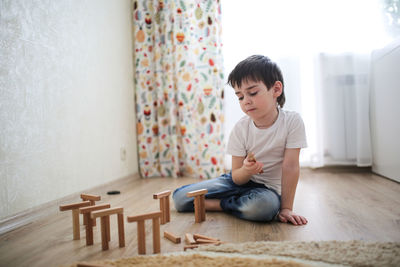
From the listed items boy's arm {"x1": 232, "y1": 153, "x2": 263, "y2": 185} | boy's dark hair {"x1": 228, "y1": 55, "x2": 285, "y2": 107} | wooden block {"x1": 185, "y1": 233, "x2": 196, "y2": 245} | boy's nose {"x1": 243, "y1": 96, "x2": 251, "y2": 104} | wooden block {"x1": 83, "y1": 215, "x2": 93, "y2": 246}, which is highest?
boy's dark hair {"x1": 228, "y1": 55, "x2": 285, "y2": 107}

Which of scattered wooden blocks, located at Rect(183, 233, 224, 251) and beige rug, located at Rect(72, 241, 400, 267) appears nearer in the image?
beige rug, located at Rect(72, 241, 400, 267)

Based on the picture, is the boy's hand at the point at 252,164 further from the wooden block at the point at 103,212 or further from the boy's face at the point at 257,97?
the wooden block at the point at 103,212

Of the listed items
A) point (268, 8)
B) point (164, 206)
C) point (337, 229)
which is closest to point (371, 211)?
point (337, 229)

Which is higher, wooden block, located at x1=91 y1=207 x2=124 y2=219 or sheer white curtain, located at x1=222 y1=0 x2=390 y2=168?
sheer white curtain, located at x1=222 y1=0 x2=390 y2=168

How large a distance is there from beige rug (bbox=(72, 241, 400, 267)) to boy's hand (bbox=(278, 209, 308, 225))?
0.74 ft

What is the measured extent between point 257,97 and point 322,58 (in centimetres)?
129

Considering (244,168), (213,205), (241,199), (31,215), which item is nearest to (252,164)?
(244,168)

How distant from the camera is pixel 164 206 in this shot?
114 centimetres

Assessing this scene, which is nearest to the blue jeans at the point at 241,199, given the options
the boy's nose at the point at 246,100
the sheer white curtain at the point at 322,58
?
the boy's nose at the point at 246,100

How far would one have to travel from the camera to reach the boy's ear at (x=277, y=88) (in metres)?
1.18

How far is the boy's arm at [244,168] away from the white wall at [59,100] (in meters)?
0.83

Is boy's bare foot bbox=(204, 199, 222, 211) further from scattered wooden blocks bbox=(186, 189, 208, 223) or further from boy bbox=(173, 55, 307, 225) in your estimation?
scattered wooden blocks bbox=(186, 189, 208, 223)

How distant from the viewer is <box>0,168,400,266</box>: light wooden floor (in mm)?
863

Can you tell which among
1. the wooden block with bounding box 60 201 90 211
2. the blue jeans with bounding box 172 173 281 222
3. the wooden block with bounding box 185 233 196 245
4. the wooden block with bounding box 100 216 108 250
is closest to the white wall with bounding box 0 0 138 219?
the wooden block with bounding box 60 201 90 211
